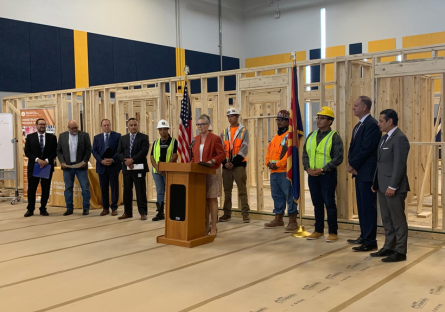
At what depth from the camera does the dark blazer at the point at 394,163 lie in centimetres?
499

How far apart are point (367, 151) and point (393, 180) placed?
2.16 ft

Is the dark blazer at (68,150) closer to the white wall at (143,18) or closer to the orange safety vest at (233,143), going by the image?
the orange safety vest at (233,143)

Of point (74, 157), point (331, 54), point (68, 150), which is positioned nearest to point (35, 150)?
point (68, 150)

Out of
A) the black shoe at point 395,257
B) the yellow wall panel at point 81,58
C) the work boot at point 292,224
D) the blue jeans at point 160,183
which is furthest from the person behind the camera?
the yellow wall panel at point 81,58

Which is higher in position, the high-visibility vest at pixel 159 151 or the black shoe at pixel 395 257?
the high-visibility vest at pixel 159 151

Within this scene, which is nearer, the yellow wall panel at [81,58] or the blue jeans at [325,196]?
the blue jeans at [325,196]

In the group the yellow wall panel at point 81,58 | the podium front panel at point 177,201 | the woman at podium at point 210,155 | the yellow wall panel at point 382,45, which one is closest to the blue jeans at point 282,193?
the woman at podium at point 210,155

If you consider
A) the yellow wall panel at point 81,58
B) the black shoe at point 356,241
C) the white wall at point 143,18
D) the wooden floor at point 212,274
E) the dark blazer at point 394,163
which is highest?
the white wall at point 143,18

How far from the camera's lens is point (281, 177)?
23.4ft

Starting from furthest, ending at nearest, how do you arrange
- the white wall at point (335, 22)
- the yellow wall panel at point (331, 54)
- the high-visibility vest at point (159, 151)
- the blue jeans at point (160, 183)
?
the yellow wall panel at point (331, 54), the white wall at point (335, 22), the blue jeans at point (160, 183), the high-visibility vest at point (159, 151)

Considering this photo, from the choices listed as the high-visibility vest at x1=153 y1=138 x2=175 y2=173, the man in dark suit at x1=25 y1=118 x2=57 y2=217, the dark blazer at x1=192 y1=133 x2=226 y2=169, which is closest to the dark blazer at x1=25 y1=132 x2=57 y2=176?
the man in dark suit at x1=25 y1=118 x2=57 y2=217

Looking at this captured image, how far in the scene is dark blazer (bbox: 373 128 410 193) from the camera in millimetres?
4988

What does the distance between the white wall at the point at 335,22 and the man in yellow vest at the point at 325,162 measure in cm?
1096

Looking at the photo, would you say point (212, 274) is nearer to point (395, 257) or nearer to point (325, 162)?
point (395, 257)
